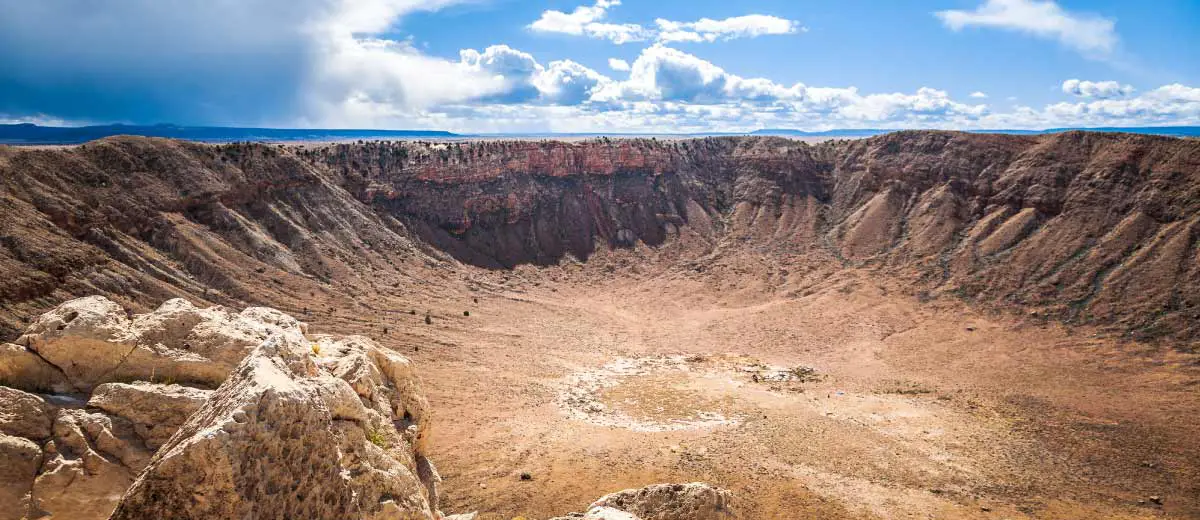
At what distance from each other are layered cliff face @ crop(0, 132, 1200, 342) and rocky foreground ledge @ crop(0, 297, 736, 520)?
2110 cm

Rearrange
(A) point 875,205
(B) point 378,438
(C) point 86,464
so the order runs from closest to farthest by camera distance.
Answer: (C) point 86,464 → (B) point 378,438 → (A) point 875,205

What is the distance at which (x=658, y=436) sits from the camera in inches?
1045

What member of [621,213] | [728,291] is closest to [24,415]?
[728,291]

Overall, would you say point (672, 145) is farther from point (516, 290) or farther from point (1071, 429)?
point (1071, 429)

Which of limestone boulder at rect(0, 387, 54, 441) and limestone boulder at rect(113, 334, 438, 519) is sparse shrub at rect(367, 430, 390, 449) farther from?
limestone boulder at rect(0, 387, 54, 441)

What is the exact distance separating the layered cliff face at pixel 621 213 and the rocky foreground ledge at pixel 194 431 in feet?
69.2

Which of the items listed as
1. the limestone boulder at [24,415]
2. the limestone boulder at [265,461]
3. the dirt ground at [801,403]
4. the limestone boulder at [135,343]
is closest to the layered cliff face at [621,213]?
the dirt ground at [801,403]

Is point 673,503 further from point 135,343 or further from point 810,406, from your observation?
point 810,406

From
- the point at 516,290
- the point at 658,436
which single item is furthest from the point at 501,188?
the point at 658,436

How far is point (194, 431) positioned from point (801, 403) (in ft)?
95.6

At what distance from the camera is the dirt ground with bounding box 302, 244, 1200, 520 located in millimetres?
22031

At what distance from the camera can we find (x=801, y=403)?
103 feet

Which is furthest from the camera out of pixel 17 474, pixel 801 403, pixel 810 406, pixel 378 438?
pixel 801 403

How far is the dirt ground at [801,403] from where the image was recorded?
867 inches
